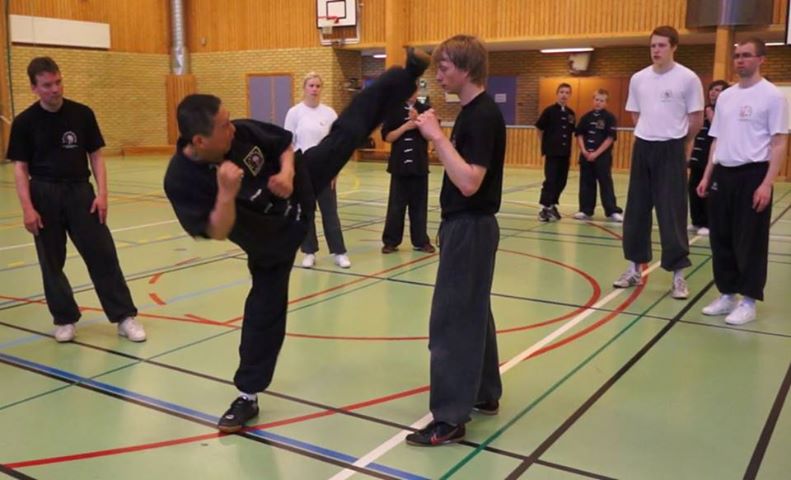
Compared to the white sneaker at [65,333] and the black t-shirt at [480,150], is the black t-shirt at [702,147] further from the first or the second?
the white sneaker at [65,333]

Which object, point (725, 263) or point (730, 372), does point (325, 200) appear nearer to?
point (725, 263)

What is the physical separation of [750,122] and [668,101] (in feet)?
2.58

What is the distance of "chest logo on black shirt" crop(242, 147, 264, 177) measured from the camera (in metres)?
3.15

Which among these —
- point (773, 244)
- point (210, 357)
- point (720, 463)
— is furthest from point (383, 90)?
point (773, 244)

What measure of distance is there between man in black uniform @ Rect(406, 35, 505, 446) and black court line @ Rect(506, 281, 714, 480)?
1.14 ft

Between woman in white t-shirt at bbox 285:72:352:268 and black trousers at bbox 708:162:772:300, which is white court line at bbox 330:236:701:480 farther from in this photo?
woman in white t-shirt at bbox 285:72:352:268

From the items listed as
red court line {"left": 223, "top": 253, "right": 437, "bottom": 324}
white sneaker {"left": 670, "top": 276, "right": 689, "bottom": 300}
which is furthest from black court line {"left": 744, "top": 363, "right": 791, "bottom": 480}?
red court line {"left": 223, "top": 253, "right": 437, "bottom": 324}

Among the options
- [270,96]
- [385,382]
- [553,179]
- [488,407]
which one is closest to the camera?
[488,407]

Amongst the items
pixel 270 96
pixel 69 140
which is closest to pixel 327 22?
→ pixel 270 96

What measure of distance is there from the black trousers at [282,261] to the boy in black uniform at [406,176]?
3.56 metres

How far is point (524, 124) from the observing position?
67.8 feet

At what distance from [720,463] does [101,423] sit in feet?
9.50

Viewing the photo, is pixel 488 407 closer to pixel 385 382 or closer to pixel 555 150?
pixel 385 382

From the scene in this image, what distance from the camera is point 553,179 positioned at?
10180mm
